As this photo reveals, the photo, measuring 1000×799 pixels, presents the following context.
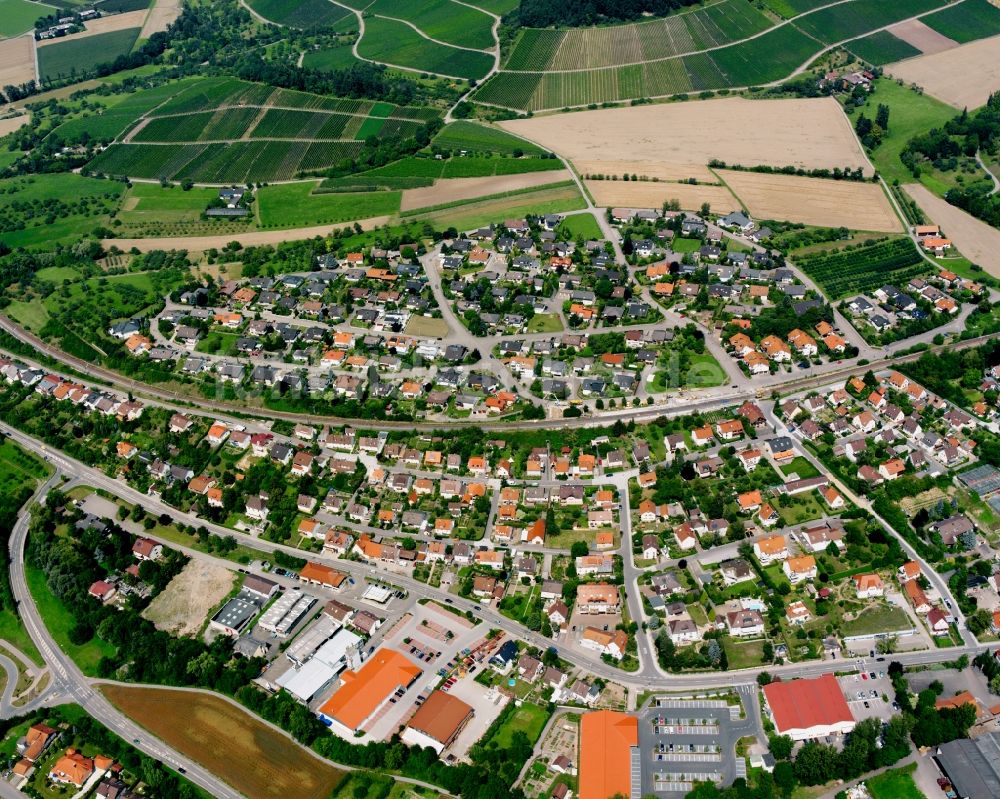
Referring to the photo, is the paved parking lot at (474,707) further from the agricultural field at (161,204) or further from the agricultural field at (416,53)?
the agricultural field at (416,53)

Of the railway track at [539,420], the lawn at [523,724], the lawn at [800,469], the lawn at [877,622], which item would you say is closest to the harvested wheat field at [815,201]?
the railway track at [539,420]

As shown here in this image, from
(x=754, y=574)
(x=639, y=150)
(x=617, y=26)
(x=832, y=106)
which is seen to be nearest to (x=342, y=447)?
(x=754, y=574)

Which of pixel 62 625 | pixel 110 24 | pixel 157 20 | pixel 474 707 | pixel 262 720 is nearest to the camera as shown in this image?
pixel 474 707

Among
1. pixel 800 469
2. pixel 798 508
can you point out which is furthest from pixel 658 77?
pixel 798 508

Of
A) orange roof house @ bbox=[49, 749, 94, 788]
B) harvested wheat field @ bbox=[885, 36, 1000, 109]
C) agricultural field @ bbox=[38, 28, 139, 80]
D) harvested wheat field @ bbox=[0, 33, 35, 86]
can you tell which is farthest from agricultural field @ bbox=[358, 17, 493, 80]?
orange roof house @ bbox=[49, 749, 94, 788]

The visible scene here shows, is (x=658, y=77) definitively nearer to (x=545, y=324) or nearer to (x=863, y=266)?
(x=863, y=266)

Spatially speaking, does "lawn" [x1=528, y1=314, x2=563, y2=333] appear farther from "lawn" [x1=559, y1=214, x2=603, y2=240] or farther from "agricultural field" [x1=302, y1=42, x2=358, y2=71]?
"agricultural field" [x1=302, y1=42, x2=358, y2=71]
